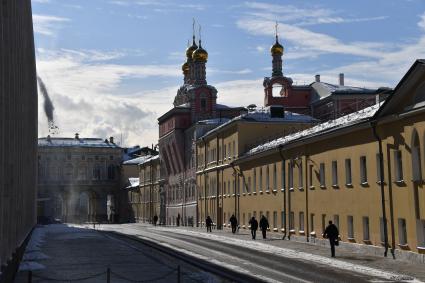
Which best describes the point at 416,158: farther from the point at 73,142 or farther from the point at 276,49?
the point at 73,142

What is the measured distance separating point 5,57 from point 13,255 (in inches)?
339

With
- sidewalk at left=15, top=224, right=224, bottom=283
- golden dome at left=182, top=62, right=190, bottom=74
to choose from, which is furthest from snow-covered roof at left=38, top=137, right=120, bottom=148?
sidewalk at left=15, top=224, right=224, bottom=283

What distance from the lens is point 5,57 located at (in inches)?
719

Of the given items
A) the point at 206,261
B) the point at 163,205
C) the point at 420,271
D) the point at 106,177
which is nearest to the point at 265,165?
the point at 206,261

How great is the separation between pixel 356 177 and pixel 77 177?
96.6 metres

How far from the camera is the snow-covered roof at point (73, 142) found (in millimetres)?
127062

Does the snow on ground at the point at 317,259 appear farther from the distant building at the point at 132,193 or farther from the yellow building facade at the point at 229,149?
the distant building at the point at 132,193

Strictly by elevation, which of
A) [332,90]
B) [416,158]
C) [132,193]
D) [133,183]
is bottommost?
[416,158]

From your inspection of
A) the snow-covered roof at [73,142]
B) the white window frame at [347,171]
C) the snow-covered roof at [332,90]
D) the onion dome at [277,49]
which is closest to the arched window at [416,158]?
the white window frame at [347,171]

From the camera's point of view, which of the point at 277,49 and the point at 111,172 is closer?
the point at 277,49

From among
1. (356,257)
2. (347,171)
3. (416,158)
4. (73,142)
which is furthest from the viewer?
(73,142)

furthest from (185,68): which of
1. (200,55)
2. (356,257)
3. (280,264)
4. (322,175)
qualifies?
(280,264)

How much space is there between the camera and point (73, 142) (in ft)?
426

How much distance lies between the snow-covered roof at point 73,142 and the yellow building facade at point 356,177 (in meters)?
78.9
